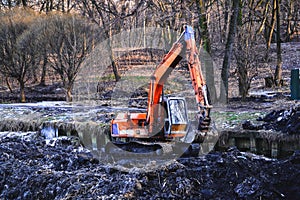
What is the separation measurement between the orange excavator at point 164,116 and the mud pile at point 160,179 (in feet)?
2.55

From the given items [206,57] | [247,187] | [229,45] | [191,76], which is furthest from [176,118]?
[206,57]

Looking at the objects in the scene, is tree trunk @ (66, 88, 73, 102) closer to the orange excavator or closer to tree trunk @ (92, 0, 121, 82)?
tree trunk @ (92, 0, 121, 82)

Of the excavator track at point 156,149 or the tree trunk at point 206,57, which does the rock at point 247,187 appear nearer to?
the excavator track at point 156,149

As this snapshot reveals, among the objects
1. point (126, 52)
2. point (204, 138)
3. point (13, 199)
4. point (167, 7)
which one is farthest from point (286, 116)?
point (126, 52)

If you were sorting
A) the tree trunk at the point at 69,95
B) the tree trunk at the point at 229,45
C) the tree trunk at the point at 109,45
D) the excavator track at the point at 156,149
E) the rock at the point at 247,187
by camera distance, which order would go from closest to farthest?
the rock at the point at 247,187 < the excavator track at the point at 156,149 < the tree trunk at the point at 229,45 < the tree trunk at the point at 69,95 < the tree trunk at the point at 109,45

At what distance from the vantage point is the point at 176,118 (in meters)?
8.23

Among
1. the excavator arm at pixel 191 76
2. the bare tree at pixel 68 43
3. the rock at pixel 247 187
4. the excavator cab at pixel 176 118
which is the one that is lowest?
the rock at pixel 247 187

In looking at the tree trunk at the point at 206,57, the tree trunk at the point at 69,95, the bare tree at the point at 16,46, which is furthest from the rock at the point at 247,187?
the bare tree at the point at 16,46

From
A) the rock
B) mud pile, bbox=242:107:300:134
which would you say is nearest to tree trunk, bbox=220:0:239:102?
mud pile, bbox=242:107:300:134

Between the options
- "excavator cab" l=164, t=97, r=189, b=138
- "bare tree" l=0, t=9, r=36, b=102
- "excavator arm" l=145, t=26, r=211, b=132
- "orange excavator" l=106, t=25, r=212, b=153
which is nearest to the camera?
"excavator arm" l=145, t=26, r=211, b=132

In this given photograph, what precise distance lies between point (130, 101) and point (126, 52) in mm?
7083

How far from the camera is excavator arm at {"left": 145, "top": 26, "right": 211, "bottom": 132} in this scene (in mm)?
7336

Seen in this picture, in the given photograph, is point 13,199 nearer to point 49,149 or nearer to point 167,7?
point 49,149

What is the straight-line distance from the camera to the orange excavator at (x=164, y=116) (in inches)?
310
